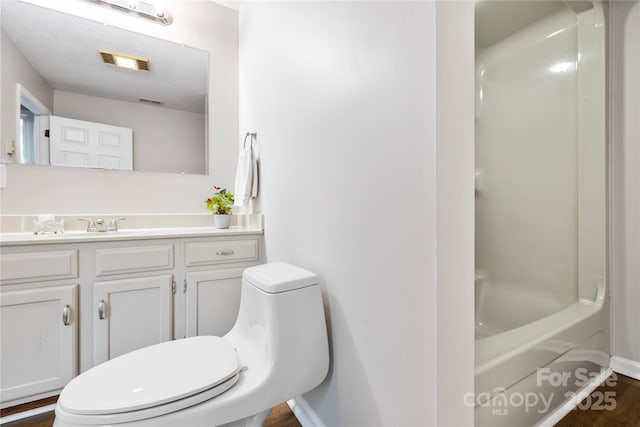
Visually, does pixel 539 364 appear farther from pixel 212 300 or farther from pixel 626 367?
pixel 212 300

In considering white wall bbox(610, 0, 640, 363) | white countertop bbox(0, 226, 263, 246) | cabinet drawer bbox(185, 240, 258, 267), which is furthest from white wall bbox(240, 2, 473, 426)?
white wall bbox(610, 0, 640, 363)

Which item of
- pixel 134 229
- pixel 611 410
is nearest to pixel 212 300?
pixel 134 229

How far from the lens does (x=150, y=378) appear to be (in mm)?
876

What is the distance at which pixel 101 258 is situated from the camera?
1375mm

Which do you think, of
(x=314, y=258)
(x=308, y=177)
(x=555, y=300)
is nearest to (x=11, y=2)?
(x=308, y=177)

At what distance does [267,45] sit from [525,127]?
161 cm

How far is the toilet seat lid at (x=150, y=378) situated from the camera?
77 cm

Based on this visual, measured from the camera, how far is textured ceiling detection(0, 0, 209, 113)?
1.64 metres

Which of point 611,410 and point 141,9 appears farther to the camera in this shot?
point 141,9

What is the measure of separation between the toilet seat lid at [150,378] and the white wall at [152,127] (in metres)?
1.32

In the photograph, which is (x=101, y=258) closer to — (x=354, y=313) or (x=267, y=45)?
(x=354, y=313)

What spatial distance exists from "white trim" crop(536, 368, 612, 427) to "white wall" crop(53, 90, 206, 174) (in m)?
2.32

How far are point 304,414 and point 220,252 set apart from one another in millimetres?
932

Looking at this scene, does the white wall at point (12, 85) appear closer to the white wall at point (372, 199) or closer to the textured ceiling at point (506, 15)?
the white wall at point (372, 199)
